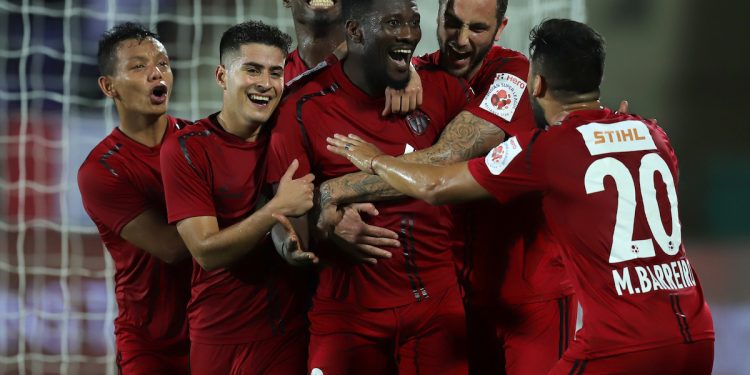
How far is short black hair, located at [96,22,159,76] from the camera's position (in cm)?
416

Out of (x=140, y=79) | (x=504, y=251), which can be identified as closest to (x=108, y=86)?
(x=140, y=79)

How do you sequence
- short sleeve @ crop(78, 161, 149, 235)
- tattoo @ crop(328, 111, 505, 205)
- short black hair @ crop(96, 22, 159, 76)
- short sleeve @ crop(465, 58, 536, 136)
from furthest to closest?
short black hair @ crop(96, 22, 159, 76) < short sleeve @ crop(78, 161, 149, 235) < short sleeve @ crop(465, 58, 536, 136) < tattoo @ crop(328, 111, 505, 205)

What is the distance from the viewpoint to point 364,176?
3.32 m

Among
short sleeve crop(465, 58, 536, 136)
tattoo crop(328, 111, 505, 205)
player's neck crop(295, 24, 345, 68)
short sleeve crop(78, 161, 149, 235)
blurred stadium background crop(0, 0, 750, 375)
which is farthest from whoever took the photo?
blurred stadium background crop(0, 0, 750, 375)

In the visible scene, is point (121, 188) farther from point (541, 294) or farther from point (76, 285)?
point (76, 285)

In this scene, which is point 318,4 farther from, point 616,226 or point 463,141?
point 616,226

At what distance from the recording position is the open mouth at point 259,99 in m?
3.55

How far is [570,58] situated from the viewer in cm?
304

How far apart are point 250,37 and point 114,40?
0.88 meters

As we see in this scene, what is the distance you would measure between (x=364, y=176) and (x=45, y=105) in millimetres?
5379

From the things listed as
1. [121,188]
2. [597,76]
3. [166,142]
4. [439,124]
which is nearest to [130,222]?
[121,188]

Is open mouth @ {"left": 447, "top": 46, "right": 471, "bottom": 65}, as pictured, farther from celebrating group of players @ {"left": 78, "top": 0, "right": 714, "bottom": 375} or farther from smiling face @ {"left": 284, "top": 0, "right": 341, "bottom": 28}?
smiling face @ {"left": 284, "top": 0, "right": 341, "bottom": 28}

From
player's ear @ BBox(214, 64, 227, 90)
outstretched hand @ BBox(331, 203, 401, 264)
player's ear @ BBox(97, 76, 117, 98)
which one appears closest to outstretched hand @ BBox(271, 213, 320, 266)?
outstretched hand @ BBox(331, 203, 401, 264)

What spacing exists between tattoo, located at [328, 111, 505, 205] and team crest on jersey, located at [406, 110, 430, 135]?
0.32 feet
